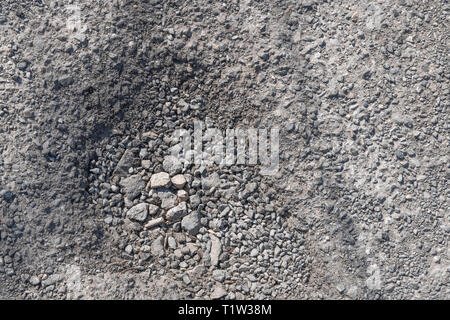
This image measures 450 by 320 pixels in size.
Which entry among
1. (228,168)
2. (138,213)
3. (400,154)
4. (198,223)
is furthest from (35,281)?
(400,154)

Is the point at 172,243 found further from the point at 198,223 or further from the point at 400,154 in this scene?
the point at 400,154

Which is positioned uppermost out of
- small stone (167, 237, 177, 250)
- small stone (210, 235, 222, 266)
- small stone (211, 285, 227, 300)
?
small stone (167, 237, 177, 250)

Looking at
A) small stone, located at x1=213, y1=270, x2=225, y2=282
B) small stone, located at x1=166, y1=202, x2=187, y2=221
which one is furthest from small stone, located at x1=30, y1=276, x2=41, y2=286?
small stone, located at x1=213, y1=270, x2=225, y2=282

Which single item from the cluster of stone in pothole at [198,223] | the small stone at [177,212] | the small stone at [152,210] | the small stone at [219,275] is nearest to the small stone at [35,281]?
the cluster of stone in pothole at [198,223]

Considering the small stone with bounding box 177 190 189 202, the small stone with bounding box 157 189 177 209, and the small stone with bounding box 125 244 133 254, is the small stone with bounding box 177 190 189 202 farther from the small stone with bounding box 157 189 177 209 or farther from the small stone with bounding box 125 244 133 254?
the small stone with bounding box 125 244 133 254

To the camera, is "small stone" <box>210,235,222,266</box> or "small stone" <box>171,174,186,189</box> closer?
"small stone" <box>210,235,222,266</box>

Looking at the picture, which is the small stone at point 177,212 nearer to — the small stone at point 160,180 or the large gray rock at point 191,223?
the large gray rock at point 191,223

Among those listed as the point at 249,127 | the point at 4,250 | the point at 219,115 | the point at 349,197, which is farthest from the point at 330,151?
the point at 4,250
